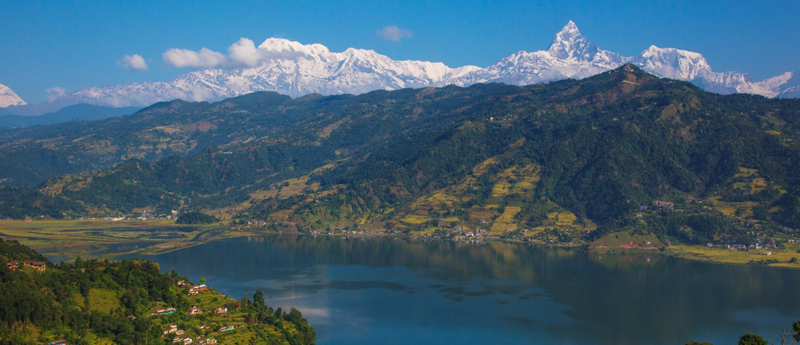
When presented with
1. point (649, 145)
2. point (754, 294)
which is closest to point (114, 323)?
point (754, 294)

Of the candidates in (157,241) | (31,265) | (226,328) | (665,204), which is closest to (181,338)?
(226,328)

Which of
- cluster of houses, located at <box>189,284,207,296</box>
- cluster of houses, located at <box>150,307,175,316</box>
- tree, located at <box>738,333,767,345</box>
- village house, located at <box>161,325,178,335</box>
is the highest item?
tree, located at <box>738,333,767,345</box>

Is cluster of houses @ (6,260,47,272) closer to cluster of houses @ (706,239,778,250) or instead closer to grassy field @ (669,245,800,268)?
grassy field @ (669,245,800,268)

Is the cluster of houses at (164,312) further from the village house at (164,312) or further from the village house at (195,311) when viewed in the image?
the village house at (195,311)

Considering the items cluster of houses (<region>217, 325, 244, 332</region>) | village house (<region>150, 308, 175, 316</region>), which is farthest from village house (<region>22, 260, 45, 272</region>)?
cluster of houses (<region>217, 325, 244, 332</region>)

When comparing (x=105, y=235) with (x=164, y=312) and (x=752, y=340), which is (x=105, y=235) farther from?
(x=752, y=340)
